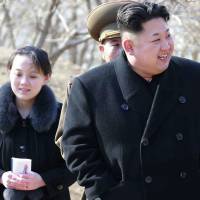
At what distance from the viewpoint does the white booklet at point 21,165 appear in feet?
12.1

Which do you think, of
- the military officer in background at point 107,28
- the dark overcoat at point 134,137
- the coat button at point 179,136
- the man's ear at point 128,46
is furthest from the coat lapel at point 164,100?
the military officer in background at point 107,28

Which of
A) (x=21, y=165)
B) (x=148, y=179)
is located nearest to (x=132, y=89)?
(x=148, y=179)

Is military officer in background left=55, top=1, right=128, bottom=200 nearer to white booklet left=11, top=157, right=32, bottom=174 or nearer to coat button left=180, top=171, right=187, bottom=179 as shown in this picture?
white booklet left=11, top=157, right=32, bottom=174

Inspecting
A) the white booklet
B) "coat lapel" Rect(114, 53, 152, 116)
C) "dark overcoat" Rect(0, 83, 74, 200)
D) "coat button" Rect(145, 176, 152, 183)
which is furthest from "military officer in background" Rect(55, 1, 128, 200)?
"coat button" Rect(145, 176, 152, 183)

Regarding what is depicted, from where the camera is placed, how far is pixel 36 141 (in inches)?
152

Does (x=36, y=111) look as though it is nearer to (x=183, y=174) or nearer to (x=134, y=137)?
(x=134, y=137)

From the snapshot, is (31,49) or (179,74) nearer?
(179,74)

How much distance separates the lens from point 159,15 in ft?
9.91

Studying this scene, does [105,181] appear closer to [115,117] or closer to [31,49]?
[115,117]

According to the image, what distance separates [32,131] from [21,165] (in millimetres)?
260

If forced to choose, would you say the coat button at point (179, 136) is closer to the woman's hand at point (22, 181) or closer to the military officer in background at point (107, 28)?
the military officer in background at point (107, 28)

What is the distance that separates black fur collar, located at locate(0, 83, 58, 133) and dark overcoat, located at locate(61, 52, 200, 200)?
700 millimetres

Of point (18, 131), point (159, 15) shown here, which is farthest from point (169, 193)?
point (18, 131)

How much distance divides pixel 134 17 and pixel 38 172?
1.33 meters
